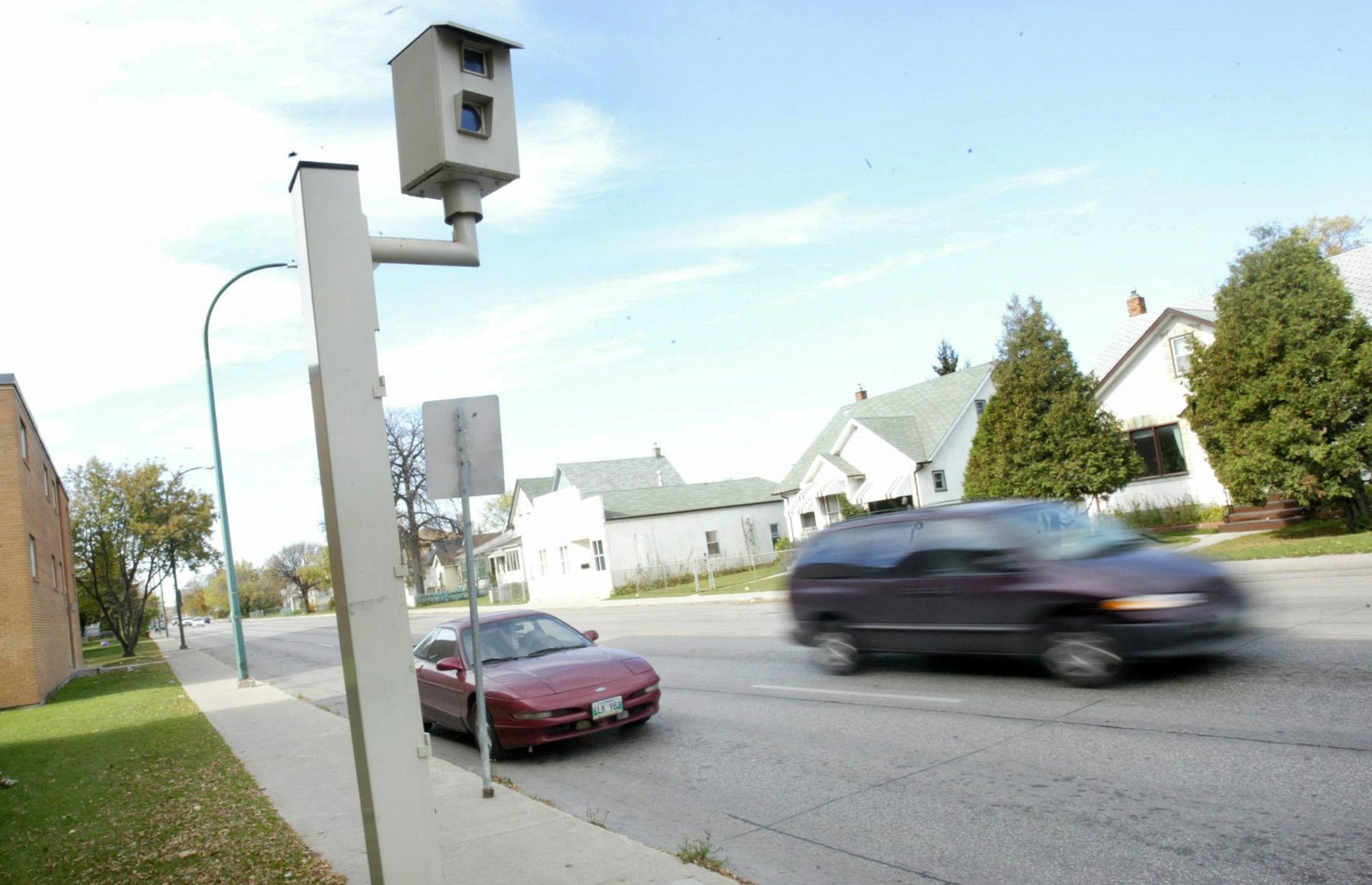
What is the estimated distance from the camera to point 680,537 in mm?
44656

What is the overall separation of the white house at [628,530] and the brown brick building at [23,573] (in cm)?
2155

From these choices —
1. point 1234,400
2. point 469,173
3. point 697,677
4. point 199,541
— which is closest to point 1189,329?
point 1234,400

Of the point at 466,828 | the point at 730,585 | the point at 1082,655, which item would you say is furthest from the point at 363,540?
the point at 730,585

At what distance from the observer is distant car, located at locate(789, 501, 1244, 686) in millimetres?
8203

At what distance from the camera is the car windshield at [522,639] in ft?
32.4

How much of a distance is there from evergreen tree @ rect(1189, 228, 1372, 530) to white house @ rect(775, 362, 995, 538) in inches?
617

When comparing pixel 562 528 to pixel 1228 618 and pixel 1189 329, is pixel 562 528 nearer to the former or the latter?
pixel 1189 329

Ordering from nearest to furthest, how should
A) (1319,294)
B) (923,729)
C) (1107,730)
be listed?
(1107,730) < (923,729) < (1319,294)

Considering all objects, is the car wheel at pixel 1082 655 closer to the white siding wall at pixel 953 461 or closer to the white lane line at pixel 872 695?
the white lane line at pixel 872 695

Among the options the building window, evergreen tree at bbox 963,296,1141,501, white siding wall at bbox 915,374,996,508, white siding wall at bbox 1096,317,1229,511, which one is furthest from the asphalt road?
the building window

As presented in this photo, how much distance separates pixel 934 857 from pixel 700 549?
1571 inches

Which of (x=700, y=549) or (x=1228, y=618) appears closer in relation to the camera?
(x=1228, y=618)

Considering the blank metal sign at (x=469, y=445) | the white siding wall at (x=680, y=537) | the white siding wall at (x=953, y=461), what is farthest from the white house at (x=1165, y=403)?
the blank metal sign at (x=469, y=445)

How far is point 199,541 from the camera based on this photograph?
45000 millimetres
